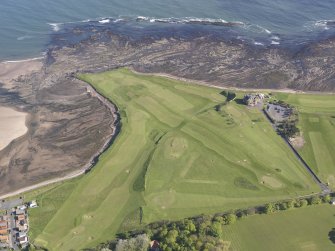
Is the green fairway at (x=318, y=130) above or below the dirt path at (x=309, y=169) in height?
above

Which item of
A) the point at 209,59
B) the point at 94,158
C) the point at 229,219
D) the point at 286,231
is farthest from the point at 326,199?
the point at 209,59

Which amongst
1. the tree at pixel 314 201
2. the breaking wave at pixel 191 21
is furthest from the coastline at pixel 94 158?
the breaking wave at pixel 191 21

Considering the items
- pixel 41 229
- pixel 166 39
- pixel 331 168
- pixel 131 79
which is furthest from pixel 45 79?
pixel 331 168

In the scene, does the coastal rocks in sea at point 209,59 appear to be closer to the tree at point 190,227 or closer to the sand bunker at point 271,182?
the sand bunker at point 271,182

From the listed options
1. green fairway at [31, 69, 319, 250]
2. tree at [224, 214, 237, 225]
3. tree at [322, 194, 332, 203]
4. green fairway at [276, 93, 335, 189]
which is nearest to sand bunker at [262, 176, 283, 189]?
green fairway at [31, 69, 319, 250]

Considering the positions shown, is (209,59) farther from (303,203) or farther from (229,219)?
(229,219)

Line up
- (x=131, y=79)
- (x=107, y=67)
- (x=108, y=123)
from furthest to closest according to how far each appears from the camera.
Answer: (x=107, y=67) < (x=131, y=79) < (x=108, y=123)

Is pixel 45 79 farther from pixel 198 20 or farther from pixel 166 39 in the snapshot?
pixel 198 20
